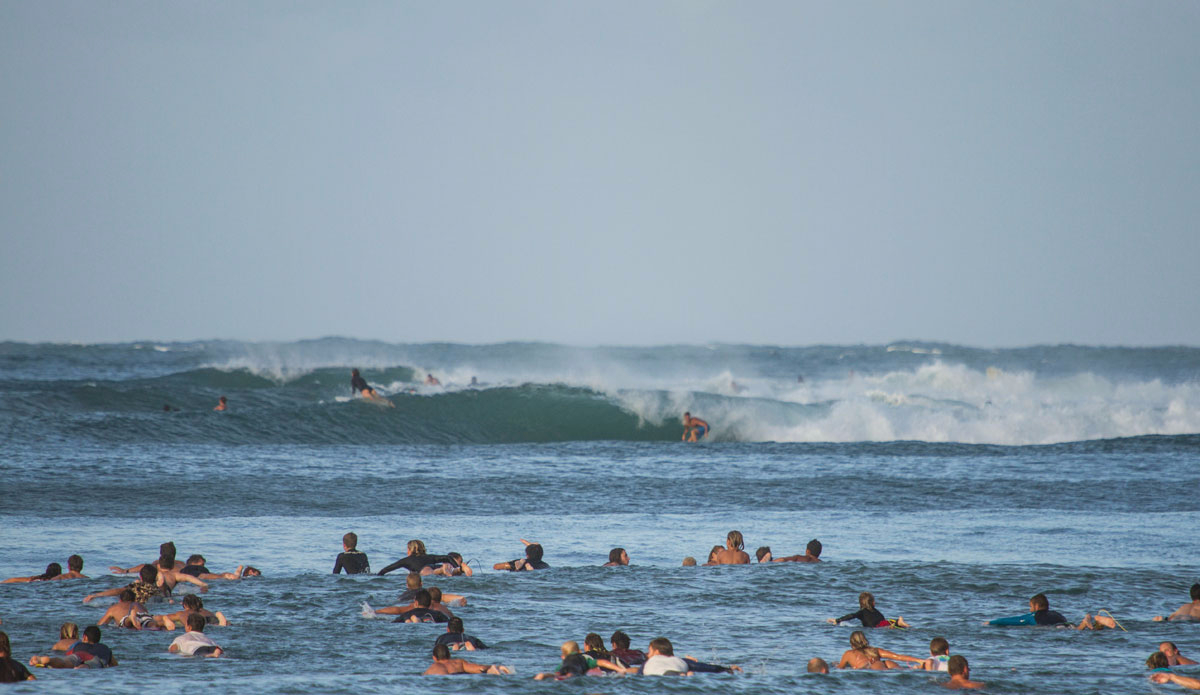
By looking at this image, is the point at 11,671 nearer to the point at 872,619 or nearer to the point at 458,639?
the point at 458,639

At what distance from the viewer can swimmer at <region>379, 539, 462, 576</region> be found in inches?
541

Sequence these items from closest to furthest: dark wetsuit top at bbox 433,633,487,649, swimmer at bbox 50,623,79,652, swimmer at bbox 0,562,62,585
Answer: swimmer at bbox 50,623,79,652 → dark wetsuit top at bbox 433,633,487,649 → swimmer at bbox 0,562,62,585

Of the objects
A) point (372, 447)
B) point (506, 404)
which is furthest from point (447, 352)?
point (372, 447)

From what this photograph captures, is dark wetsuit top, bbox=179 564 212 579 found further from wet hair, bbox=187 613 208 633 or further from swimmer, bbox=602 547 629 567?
swimmer, bbox=602 547 629 567

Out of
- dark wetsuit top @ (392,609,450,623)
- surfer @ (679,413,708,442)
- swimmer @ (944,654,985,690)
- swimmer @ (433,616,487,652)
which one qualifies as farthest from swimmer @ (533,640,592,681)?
surfer @ (679,413,708,442)

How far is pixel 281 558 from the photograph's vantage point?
14984mm

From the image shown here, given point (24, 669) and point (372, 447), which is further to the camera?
point (372, 447)

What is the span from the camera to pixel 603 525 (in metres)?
18.3

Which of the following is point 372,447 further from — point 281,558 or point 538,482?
point 281,558

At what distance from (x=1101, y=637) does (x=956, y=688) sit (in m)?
3.01

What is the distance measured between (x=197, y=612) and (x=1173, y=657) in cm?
944

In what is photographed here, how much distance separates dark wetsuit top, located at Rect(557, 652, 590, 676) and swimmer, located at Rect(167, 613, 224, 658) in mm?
3381

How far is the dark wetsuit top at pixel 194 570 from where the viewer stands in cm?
1295

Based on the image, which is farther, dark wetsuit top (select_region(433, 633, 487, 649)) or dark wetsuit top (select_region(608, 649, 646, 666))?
dark wetsuit top (select_region(433, 633, 487, 649))
